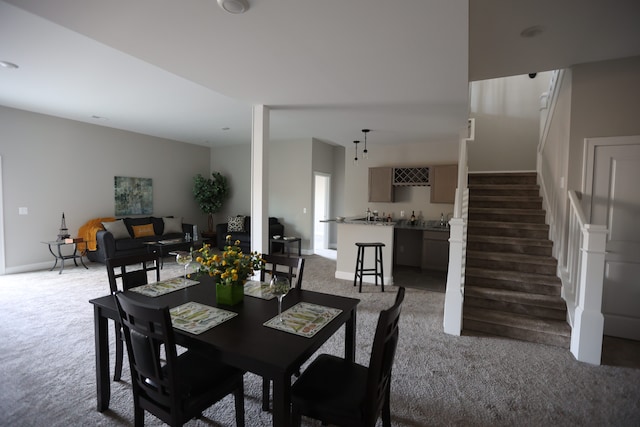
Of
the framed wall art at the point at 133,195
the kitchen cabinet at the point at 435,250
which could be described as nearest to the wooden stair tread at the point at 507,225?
the kitchen cabinet at the point at 435,250

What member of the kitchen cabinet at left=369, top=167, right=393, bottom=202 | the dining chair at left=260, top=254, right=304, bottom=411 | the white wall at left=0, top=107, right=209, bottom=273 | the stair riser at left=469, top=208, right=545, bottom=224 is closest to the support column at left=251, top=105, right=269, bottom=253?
the dining chair at left=260, top=254, right=304, bottom=411

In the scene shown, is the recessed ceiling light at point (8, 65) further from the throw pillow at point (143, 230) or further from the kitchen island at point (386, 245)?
the kitchen island at point (386, 245)

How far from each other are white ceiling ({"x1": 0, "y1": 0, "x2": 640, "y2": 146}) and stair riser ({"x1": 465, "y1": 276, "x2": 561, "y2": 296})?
2099 millimetres

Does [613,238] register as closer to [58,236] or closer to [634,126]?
[634,126]

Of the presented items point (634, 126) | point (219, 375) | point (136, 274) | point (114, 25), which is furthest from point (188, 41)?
point (634, 126)

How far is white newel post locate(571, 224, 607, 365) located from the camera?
8.62 ft

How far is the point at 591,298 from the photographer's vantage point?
2688mm

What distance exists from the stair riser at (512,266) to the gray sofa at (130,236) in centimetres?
582

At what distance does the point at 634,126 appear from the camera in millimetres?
3195

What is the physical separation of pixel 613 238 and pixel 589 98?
152cm

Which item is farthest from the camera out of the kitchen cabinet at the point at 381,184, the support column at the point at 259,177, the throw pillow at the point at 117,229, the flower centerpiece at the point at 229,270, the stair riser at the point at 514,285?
the kitchen cabinet at the point at 381,184

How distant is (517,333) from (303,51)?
10.9 feet

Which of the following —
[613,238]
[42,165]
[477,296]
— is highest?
[42,165]

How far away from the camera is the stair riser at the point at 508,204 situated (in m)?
4.55
